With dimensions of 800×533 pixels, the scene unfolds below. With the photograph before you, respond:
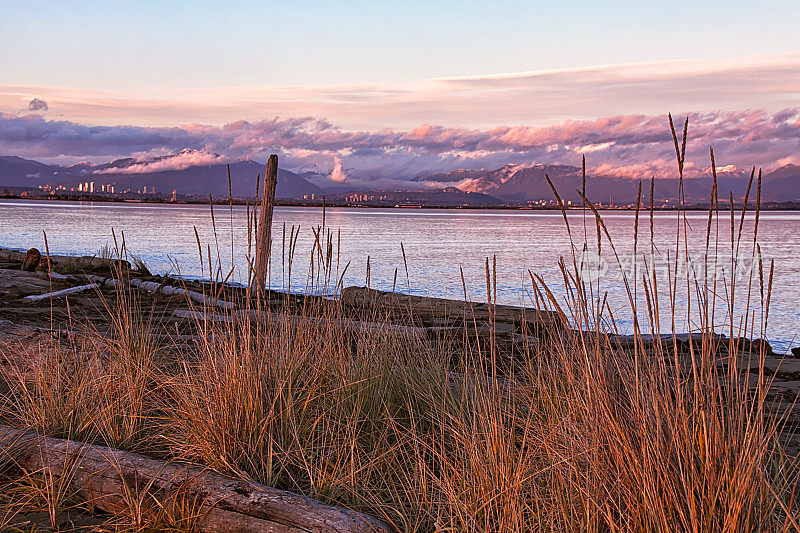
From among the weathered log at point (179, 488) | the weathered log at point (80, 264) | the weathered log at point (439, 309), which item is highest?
the weathered log at point (80, 264)

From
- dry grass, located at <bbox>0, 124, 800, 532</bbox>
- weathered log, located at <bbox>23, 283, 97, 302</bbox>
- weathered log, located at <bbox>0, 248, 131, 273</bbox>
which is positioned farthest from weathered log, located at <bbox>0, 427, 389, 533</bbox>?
weathered log, located at <bbox>0, 248, 131, 273</bbox>

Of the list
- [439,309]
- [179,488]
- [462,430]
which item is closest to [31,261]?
[439,309]

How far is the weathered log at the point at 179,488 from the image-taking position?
263 centimetres

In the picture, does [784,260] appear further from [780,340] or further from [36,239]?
[36,239]

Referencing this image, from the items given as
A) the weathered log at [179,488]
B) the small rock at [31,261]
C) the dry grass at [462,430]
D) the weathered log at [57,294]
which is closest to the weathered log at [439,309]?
the weathered log at [57,294]

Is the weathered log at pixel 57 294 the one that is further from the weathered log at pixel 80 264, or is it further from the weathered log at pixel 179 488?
the weathered log at pixel 179 488

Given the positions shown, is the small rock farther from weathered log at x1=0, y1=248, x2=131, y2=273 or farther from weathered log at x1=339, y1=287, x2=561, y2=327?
weathered log at x1=339, y1=287, x2=561, y2=327

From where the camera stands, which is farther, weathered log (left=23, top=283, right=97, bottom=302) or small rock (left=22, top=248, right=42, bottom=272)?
small rock (left=22, top=248, right=42, bottom=272)

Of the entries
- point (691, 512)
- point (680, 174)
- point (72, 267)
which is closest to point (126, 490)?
point (691, 512)

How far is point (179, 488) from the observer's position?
2951 mm

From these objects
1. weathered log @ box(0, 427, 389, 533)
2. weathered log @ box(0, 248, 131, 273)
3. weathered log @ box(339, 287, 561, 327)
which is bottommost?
weathered log @ box(339, 287, 561, 327)

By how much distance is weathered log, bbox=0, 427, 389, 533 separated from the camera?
8.64 feet

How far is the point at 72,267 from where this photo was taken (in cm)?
1391

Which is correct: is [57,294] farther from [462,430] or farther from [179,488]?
[462,430]
